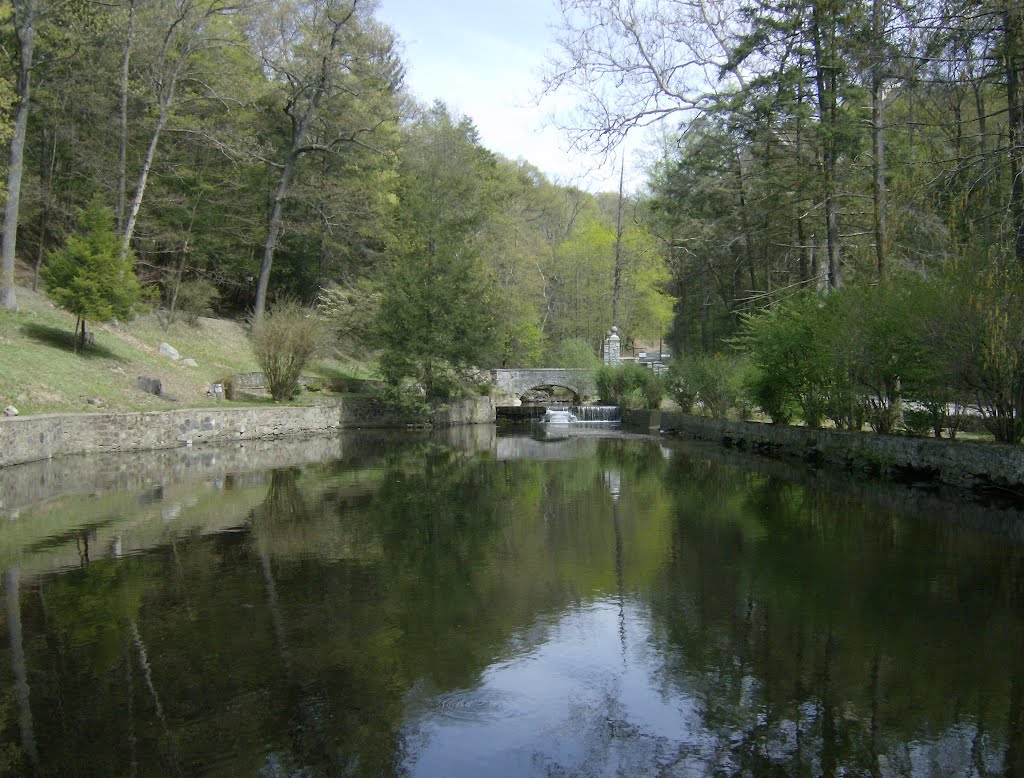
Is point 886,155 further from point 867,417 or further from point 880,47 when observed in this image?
point 880,47

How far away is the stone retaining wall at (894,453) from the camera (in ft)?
40.6

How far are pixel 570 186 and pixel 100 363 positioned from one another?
15.6 meters

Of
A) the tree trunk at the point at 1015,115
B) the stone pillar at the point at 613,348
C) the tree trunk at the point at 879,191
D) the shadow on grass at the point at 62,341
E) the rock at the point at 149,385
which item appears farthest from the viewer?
the stone pillar at the point at 613,348

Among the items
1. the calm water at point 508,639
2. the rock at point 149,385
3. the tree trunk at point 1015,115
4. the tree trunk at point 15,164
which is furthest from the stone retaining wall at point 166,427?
the tree trunk at point 1015,115

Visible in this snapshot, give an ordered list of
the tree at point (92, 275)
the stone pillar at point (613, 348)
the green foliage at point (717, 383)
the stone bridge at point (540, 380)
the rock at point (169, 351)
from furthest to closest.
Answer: the stone pillar at point (613, 348) < the stone bridge at point (540, 380) < the rock at point (169, 351) < the green foliage at point (717, 383) < the tree at point (92, 275)

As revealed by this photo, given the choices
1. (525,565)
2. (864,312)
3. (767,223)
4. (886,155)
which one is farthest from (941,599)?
(767,223)

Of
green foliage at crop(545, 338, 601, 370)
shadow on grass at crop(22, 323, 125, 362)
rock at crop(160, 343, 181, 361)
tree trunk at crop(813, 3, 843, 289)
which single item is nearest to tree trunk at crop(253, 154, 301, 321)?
rock at crop(160, 343, 181, 361)

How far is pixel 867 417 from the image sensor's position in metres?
16.2

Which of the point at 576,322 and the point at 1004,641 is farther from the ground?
the point at 576,322

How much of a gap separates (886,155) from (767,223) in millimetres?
4313

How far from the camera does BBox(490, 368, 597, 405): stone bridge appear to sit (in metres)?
40.1

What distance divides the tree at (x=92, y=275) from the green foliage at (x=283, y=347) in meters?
4.36

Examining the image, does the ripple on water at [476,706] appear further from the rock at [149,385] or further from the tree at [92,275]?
the tree at [92,275]

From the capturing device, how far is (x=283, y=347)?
985 inches
